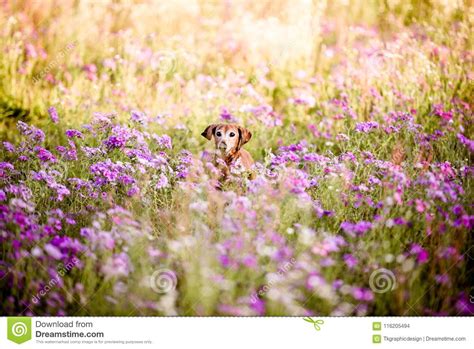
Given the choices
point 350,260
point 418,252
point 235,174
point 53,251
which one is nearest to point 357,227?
point 350,260

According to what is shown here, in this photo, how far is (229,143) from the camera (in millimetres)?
3439

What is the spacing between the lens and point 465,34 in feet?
14.9

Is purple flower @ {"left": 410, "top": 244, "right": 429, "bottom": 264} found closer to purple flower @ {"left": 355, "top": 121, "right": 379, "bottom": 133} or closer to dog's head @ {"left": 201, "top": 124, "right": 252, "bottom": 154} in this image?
purple flower @ {"left": 355, "top": 121, "right": 379, "bottom": 133}

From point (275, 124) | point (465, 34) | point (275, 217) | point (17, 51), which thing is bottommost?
point (275, 217)

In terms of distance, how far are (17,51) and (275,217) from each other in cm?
264

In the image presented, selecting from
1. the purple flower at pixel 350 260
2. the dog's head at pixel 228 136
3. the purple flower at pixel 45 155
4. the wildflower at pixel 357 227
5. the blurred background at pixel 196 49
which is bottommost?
the purple flower at pixel 350 260

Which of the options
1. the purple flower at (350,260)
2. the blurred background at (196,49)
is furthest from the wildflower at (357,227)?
the blurred background at (196,49)
